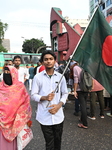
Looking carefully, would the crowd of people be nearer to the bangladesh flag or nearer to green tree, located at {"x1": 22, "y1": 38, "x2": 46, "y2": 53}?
the bangladesh flag

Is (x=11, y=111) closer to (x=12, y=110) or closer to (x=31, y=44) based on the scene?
(x=12, y=110)

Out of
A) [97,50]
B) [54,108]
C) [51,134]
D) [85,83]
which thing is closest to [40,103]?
[54,108]

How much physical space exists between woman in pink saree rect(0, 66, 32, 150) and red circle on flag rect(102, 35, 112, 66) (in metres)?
1.34

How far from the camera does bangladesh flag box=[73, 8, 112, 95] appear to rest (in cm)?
223

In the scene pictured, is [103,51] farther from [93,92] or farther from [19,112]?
[93,92]

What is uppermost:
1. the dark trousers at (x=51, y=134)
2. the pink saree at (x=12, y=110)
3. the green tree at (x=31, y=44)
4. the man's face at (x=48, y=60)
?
the green tree at (x=31, y=44)

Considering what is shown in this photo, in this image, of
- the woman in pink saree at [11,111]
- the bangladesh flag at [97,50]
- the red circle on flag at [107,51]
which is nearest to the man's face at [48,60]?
the bangladesh flag at [97,50]

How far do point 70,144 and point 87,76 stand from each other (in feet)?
5.32

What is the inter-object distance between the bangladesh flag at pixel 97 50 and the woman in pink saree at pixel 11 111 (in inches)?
39.6

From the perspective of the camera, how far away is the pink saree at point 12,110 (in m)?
2.21

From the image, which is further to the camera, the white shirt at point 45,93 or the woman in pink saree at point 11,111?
the woman in pink saree at point 11,111

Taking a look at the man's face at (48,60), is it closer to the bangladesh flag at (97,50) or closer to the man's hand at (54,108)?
the bangladesh flag at (97,50)

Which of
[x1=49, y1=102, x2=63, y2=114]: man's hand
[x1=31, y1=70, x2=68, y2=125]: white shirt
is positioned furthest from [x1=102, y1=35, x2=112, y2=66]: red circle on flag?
[x1=49, y1=102, x2=63, y2=114]: man's hand

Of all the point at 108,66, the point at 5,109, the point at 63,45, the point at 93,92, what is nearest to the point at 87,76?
the point at 93,92
